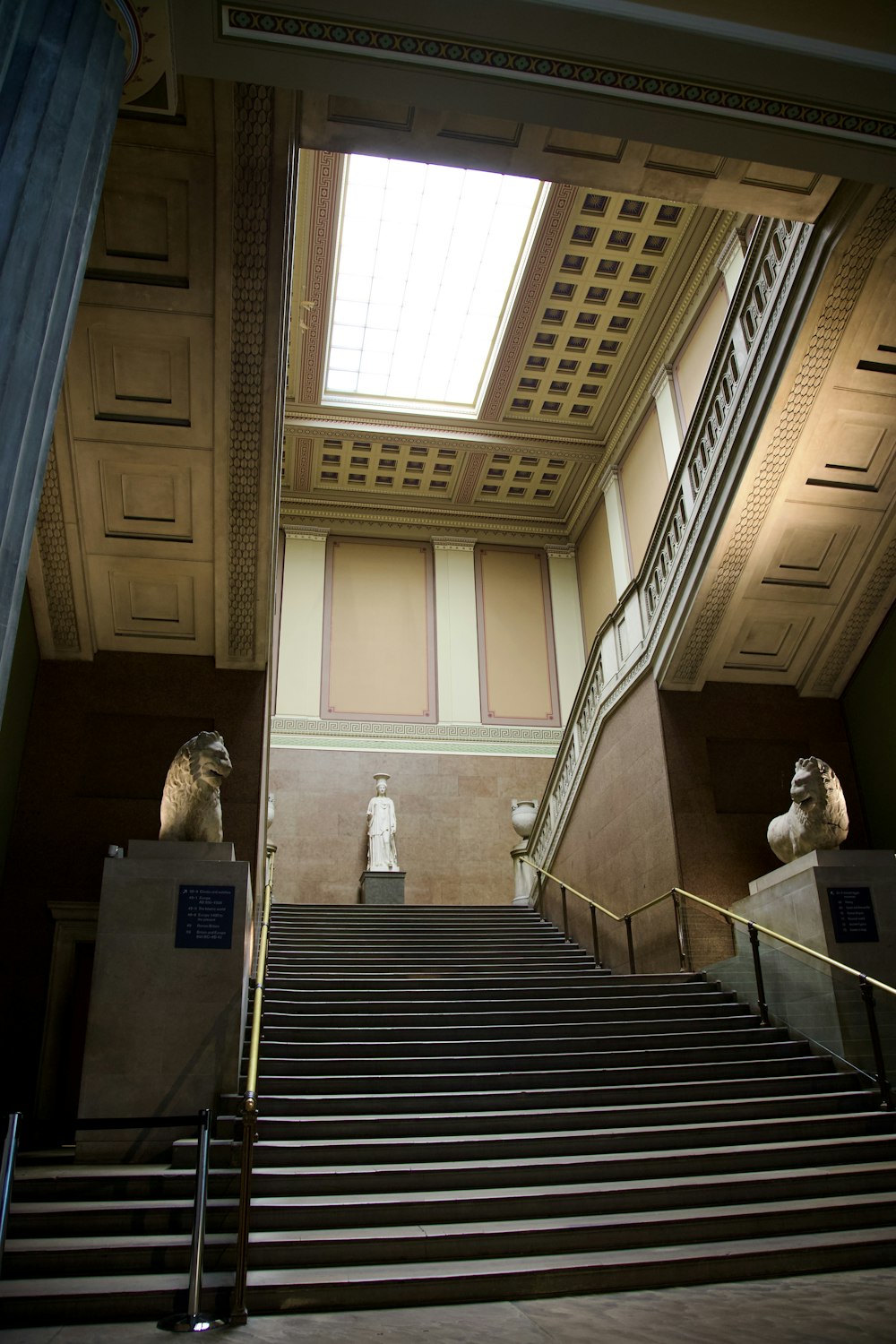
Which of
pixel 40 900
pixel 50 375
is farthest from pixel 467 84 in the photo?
pixel 40 900

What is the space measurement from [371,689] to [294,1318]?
47.3 feet

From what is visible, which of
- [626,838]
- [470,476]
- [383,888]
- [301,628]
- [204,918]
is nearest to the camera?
[204,918]

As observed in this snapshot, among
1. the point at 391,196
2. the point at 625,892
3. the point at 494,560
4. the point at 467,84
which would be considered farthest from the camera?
the point at 494,560

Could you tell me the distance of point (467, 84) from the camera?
19.6 feet

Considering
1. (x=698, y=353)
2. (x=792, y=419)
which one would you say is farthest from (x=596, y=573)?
(x=792, y=419)

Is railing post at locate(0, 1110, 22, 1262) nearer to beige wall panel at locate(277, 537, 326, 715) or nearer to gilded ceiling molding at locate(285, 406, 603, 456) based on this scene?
beige wall panel at locate(277, 537, 326, 715)

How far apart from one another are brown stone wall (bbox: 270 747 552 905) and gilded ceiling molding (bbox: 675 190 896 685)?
6.99 meters

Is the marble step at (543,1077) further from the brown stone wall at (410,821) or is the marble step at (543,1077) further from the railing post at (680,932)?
the brown stone wall at (410,821)

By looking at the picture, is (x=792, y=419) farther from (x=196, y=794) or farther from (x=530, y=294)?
(x=530, y=294)

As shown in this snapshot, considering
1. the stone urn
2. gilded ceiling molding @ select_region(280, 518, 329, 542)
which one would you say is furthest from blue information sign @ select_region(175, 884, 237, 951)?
gilded ceiling molding @ select_region(280, 518, 329, 542)

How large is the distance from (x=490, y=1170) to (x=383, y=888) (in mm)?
9948

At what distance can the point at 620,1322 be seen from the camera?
A: 3775 mm

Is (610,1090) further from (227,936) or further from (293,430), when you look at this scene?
(293,430)

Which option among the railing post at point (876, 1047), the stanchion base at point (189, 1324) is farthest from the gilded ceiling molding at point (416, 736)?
the stanchion base at point (189, 1324)
